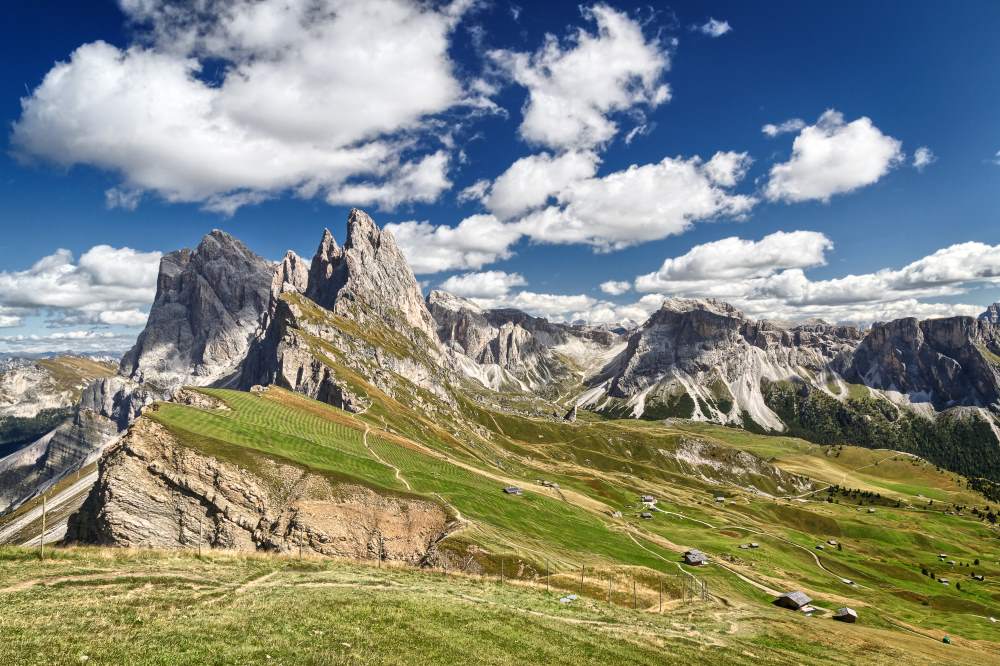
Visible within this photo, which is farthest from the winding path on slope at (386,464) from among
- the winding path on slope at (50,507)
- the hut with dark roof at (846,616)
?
the hut with dark roof at (846,616)

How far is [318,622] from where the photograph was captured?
2730 centimetres

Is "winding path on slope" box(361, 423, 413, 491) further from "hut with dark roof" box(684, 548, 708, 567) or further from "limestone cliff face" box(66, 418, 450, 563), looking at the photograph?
"hut with dark roof" box(684, 548, 708, 567)

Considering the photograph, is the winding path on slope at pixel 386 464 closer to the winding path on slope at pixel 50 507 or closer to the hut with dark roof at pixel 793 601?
the winding path on slope at pixel 50 507

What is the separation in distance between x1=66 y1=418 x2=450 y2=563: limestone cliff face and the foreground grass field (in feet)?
78.4

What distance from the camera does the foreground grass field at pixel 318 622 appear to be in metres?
22.2

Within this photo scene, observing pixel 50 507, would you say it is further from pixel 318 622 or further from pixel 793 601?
pixel 793 601

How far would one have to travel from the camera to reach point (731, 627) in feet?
165

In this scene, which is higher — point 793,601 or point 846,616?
point 846,616

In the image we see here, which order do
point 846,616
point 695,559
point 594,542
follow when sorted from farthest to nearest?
point 695,559, point 594,542, point 846,616

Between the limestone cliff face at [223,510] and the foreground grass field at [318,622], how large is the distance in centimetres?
2389

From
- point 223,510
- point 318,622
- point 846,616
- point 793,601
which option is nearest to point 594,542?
point 793,601

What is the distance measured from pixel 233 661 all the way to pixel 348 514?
A: 172 ft

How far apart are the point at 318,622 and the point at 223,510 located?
49.8m

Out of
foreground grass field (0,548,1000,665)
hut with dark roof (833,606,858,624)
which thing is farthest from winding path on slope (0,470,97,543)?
hut with dark roof (833,606,858,624)
